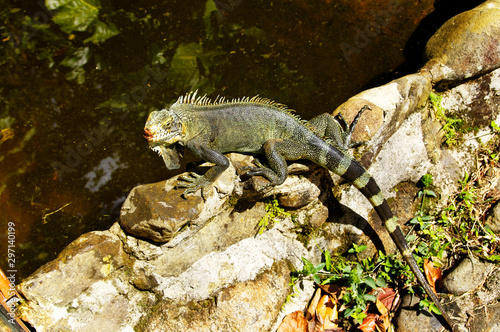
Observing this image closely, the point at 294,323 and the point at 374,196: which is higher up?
the point at 374,196

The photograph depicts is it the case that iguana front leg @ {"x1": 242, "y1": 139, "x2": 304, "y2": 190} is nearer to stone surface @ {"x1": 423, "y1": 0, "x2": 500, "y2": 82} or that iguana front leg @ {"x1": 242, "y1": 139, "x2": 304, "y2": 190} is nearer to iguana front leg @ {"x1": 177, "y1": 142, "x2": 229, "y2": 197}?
iguana front leg @ {"x1": 177, "y1": 142, "x2": 229, "y2": 197}

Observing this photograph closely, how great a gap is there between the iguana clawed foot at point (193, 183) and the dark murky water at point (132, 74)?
0.99 metres

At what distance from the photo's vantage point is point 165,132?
341 cm

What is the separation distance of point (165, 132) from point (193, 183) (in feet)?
1.97

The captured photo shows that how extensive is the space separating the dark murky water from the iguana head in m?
0.64

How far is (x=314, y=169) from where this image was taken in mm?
3844

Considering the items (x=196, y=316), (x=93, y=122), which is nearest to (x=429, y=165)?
(x=196, y=316)

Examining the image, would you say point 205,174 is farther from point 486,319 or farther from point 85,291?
point 486,319

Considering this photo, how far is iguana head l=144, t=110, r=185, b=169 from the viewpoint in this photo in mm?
3307

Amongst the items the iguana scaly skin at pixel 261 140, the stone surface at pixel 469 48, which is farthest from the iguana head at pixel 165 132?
the stone surface at pixel 469 48

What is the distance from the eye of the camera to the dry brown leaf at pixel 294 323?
3428mm

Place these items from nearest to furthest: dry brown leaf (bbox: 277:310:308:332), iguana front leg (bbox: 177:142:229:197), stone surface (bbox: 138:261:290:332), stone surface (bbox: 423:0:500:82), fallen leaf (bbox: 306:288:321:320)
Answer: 1. stone surface (bbox: 138:261:290:332)
2. iguana front leg (bbox: 177:142:229:197)
3. dry brown leaf (bbox: 277:310:308:332)
4. fallen leaf (bbox: 306:288:321:320)
5. stone surface (bbox: 423:0:500:82)

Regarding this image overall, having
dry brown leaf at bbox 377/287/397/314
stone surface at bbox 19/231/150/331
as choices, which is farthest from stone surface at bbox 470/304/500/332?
stone surface at bbox 19/231/150/331

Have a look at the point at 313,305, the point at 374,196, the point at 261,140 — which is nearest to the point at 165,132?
the point at 261,140
